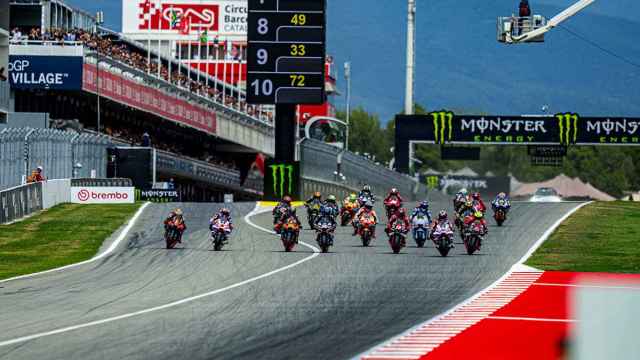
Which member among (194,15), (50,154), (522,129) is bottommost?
(50,154)

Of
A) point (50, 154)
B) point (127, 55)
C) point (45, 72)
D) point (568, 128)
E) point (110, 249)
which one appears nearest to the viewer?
point (110, 249)

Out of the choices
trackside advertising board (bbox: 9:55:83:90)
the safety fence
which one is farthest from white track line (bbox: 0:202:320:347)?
trackside advertising board (bbox: 9:55:83:90)

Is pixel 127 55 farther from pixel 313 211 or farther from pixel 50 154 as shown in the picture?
pixel 313 211

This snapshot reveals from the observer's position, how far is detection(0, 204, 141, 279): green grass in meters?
Result: 31.7

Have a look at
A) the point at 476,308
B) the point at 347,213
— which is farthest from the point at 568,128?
the point at 476,308

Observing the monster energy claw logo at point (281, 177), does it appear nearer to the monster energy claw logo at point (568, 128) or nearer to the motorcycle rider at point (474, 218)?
the motorcycle rider at point (474, 218)

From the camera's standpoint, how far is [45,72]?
65.9m

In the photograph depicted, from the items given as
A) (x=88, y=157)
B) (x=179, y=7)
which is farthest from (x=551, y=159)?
(x=179, y=7)

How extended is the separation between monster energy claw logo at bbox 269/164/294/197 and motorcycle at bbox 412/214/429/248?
51.8ft

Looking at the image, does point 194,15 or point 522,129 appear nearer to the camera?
point 522,129

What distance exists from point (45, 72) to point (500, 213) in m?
30.2

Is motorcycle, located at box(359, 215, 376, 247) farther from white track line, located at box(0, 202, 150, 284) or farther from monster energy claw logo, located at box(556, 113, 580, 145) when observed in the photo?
monster energy claw logo, located at box(556, 113, 580, 145)

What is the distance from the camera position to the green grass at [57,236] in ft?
104

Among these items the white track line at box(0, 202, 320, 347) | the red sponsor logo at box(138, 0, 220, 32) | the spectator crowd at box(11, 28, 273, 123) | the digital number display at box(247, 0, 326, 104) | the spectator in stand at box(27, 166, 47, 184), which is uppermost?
the red sponsor logo at box(138, 0, 220, 32)
